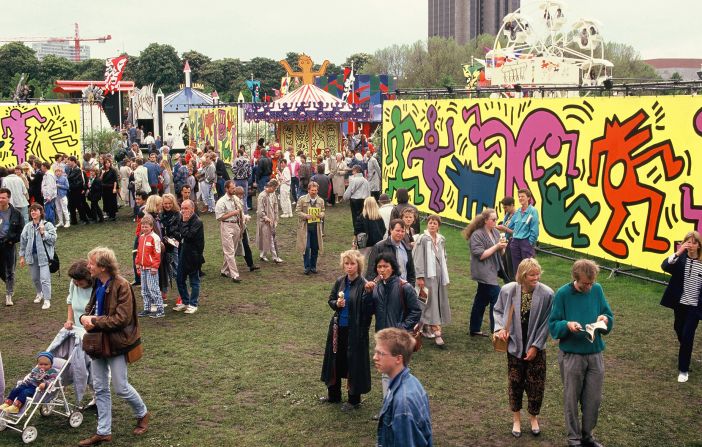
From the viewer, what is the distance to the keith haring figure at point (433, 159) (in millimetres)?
20859

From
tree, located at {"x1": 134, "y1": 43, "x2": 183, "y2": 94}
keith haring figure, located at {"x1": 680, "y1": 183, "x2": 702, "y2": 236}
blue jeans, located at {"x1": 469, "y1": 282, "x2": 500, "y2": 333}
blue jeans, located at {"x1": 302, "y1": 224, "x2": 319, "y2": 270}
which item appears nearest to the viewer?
blue jeans, located at {"x1": 469, "y1": 282, "x2": 500, "y2": 333}

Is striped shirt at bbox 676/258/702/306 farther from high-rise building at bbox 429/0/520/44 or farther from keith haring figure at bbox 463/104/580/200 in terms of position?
high-rise building at bbox 429/0/520/44

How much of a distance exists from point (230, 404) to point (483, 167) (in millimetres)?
11847

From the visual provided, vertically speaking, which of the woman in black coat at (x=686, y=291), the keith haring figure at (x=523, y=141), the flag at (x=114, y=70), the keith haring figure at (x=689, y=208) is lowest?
the woman in black coat at (x=686, y=291)

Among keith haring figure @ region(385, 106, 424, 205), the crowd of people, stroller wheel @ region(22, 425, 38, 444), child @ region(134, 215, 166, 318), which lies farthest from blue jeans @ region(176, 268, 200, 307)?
keith haring figure @ region(385, 106, 424, 205)

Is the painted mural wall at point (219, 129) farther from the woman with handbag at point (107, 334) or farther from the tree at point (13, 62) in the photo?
the tree at point (13, 62)

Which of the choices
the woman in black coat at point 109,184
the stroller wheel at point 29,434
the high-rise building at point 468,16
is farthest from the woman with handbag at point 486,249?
the high-rise building at point 468,16

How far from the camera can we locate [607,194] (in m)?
14.8

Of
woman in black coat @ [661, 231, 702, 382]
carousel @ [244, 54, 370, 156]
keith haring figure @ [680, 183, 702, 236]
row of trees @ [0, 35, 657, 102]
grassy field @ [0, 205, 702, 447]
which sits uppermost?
row of trees @ [0, 35, 657, 102]

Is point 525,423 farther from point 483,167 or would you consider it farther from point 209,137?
point 209,137

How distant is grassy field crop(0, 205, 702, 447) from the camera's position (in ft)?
25.3

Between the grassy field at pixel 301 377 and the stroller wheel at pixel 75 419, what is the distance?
0.08 metres

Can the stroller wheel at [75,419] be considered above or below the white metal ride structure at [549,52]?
below

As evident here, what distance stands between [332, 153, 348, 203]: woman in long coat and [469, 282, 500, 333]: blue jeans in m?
14.9
